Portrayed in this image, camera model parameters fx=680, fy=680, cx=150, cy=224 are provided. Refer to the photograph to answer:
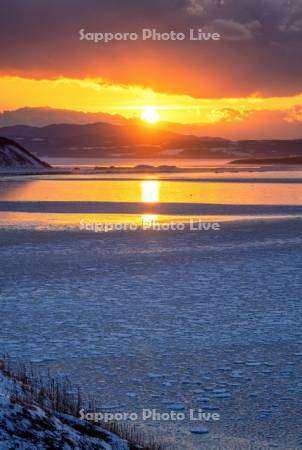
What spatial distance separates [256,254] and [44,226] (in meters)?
9.15

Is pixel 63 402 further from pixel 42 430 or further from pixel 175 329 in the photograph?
pixel 175 329

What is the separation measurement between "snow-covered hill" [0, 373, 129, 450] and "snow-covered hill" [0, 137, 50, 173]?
249 ft

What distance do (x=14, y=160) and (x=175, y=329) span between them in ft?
251

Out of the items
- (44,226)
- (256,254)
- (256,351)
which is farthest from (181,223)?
(256,351)

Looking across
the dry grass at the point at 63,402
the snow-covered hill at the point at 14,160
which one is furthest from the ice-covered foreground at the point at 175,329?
the snow-covered hill at the point at 14,160

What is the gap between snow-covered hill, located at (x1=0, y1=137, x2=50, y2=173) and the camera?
81938 millimetres

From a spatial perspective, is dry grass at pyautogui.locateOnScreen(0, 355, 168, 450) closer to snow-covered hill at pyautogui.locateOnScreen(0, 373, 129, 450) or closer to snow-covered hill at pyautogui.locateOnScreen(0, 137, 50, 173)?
snow-covered hill at pyautogui.locateOnScreen(0, 373, 129, 450)

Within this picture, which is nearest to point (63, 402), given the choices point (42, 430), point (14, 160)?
point (42, 430)

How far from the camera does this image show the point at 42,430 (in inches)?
183

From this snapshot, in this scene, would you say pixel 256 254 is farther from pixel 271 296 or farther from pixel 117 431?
pixel 117 431

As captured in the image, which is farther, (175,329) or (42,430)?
(175,329)

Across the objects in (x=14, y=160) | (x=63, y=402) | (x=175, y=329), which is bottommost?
(x=63, y=402)

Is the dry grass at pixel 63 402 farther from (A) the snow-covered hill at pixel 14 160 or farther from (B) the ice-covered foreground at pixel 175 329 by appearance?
(A) the snow-covered hill at pixel 14 160

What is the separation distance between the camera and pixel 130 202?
3541 centimetres
